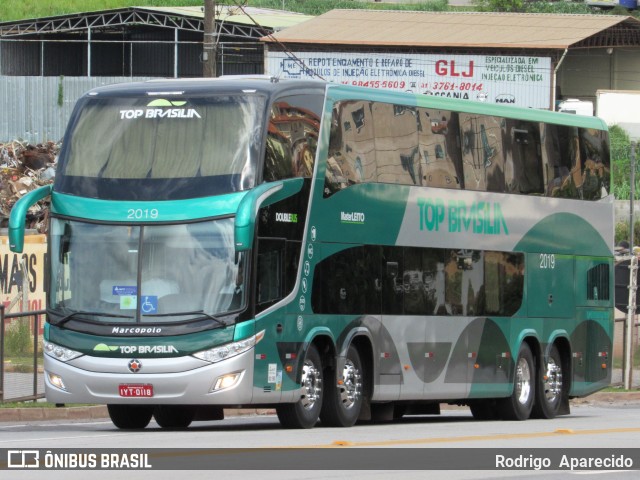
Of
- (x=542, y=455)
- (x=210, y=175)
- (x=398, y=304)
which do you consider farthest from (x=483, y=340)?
(x=542, y=455)

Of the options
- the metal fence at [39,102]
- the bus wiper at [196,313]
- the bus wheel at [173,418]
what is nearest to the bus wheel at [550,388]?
the bus wheel at [173,418]

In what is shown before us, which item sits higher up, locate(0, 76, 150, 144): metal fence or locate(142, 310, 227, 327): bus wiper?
locate(0, 76, 150, 144): metal fence

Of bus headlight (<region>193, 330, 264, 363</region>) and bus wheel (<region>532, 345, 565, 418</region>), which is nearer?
bus headlight (<region>193, 330, 264, 363</region>)

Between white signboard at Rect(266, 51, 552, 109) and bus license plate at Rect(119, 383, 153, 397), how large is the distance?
40076 mm

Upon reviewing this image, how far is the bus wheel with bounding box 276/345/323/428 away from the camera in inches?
721

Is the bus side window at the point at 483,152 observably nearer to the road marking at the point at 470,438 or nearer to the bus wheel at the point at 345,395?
the bus wheel at the point at 345,395

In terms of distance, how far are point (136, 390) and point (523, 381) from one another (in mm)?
8561

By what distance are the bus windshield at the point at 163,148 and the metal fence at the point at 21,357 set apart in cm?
490

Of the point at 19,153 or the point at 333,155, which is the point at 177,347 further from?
the point at 19,153

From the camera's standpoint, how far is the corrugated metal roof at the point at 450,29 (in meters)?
57.6

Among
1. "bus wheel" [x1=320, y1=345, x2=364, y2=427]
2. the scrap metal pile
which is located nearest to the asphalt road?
"bus wheel" [x1=320, y1=345, x2=364, y2=427]

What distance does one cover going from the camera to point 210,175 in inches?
695

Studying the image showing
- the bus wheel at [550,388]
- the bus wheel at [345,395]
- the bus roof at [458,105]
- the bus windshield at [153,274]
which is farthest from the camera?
the bus wheel at [550,388]

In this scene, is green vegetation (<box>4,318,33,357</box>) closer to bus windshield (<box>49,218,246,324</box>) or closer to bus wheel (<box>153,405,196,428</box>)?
bus wheel (<box>153,405,196,428</box>)
